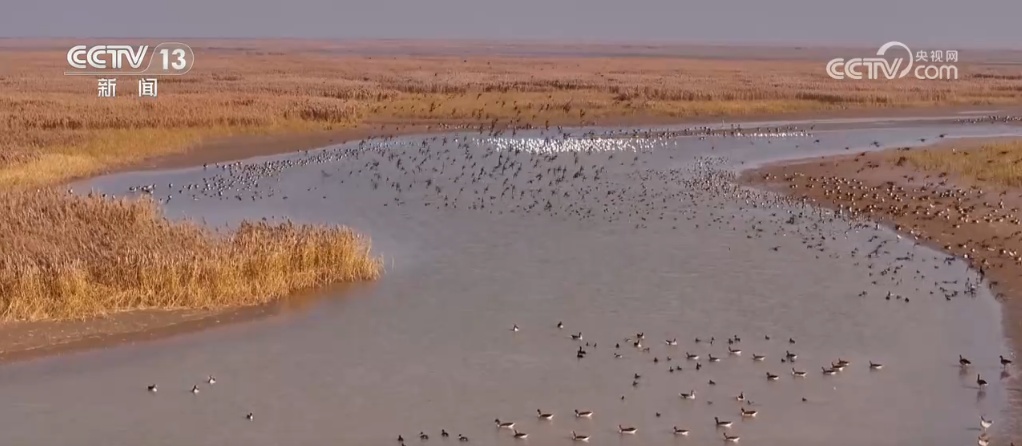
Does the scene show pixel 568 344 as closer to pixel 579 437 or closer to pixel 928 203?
pixel 579 437

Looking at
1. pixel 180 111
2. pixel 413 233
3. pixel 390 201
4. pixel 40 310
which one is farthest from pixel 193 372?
pixel 180 111

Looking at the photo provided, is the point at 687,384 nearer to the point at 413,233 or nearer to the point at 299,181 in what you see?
the point at 413,233

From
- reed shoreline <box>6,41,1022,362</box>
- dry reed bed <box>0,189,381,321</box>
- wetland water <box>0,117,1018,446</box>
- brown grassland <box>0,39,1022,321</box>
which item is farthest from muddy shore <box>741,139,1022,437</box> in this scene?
reed shoreline <box>6,41,1022,362</box>

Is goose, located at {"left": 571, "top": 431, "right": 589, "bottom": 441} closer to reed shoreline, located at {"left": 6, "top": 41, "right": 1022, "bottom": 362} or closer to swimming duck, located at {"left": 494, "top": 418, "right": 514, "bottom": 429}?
swimming duck, located at {"left": 494, "top": 418, "right": 514, "bottom": 429}

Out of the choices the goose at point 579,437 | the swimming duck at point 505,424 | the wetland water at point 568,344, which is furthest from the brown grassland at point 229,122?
the goose at point 579,437

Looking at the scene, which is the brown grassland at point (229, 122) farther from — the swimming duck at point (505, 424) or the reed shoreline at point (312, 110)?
the swimming duck at point (505, 424)
